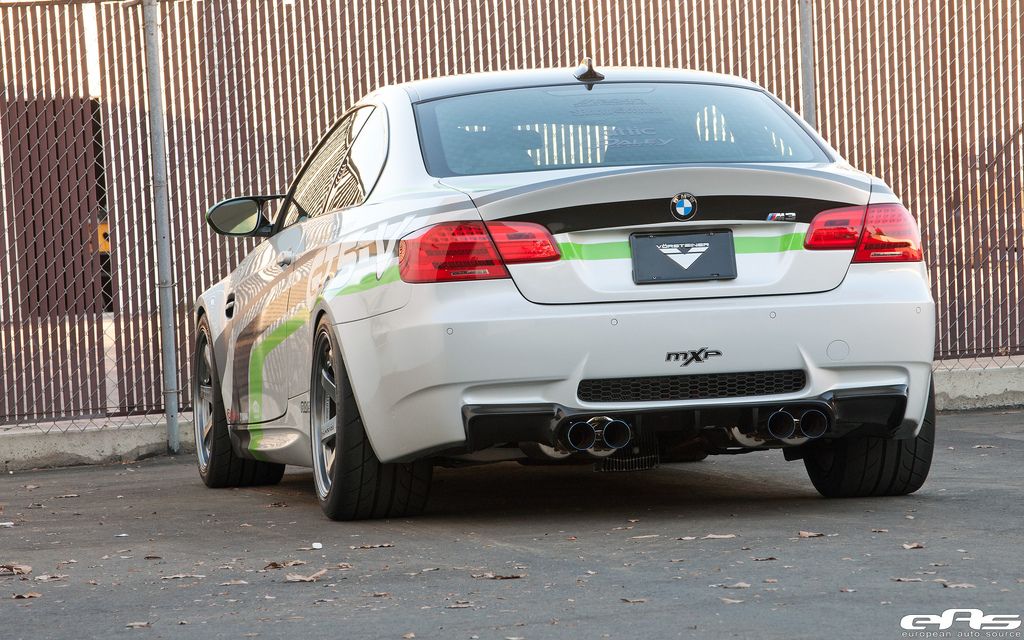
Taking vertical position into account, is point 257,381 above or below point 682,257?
below

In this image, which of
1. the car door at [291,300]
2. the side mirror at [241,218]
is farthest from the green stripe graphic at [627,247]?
the side mirror at [241,218]

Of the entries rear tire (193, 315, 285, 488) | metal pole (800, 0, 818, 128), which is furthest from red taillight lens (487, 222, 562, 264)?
metal pole (800, 0, 818, 128)

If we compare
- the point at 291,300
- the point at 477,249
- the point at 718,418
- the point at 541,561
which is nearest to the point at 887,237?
the point at 718,418

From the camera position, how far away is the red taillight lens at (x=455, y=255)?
5.49 metres

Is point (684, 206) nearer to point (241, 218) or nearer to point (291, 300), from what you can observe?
point (291, 300)

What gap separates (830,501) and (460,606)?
237cm

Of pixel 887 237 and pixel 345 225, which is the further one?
pixel 345 225

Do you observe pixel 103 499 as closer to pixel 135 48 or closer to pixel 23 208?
pixel 23 208

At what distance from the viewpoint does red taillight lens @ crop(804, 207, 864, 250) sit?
566 cm

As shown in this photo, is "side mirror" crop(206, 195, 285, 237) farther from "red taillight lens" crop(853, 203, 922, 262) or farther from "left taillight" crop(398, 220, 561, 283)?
"red taillight lens" crop(853, 203, 922, 262)

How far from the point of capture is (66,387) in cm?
1030

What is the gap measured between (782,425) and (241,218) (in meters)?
3.06

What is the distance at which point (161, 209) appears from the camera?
10234mm

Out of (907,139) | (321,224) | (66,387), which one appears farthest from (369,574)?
(907,139)
